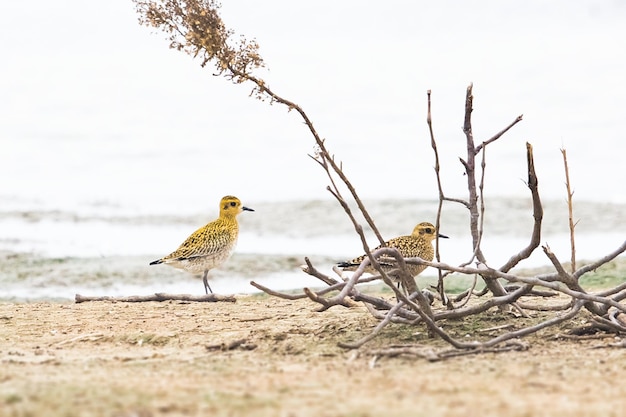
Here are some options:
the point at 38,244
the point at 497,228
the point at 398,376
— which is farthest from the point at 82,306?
the point at 497,228

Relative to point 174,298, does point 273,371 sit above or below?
below

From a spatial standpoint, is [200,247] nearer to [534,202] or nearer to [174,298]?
[174,298]

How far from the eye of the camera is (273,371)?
4.94 metres

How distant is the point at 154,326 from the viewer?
6.66 meters

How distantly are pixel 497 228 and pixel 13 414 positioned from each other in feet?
31.9

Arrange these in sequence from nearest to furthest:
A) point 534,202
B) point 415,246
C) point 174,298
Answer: point 534,202 → point 174,298 → point 415,246

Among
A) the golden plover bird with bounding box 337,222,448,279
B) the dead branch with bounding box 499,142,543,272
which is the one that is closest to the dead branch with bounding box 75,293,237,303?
the golden plover bird with bounding box 337,222,448,279

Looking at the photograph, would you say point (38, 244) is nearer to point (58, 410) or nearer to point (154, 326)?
point (154, 326)

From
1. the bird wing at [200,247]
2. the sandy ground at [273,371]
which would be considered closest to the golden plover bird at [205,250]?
the bird wing at [200,247]

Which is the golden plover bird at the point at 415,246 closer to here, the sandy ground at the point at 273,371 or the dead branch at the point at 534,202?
the sandy ground at the point at 273,371

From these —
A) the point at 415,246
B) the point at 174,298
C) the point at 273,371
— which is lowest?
the point at 273,371

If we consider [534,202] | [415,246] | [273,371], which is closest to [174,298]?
[415,246]

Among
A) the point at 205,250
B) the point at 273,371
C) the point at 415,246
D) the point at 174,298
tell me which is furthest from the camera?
the point at 205,250

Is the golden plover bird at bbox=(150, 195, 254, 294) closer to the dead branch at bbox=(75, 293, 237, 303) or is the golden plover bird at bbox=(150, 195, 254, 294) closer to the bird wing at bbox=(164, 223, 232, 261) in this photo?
the bird wing at bbox=(164, 223, 232, 261)
